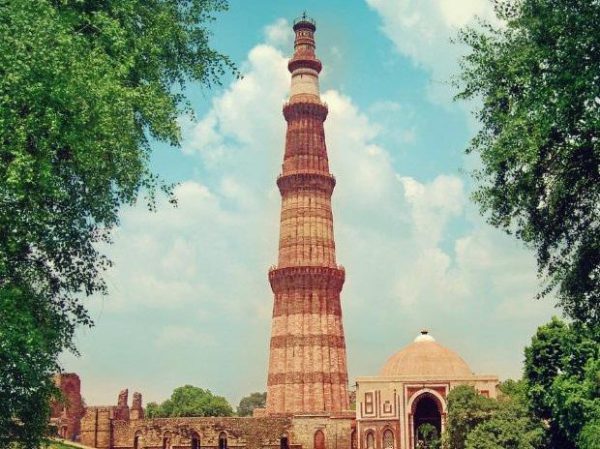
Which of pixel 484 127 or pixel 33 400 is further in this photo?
pixel 484 127

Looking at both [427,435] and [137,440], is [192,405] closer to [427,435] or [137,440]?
[137,440]

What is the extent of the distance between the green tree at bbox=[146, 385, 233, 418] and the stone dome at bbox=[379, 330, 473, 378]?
21.6m

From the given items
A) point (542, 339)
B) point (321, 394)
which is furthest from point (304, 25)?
point (542, 339)

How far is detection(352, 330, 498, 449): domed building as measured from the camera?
128ft

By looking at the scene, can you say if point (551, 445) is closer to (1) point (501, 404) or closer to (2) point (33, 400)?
(1) point (501, 404)

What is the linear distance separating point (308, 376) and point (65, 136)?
3282 cm

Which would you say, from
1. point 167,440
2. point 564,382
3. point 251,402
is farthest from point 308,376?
point 251,402

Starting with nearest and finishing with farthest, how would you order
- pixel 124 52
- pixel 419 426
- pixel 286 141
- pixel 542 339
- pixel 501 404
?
1. pixel 124 52
2. pixel 542 339
3. pixel 501 404
4. pixel 419 426
5. pixel 286 141

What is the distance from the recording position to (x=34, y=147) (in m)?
9.88

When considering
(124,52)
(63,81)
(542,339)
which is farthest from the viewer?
(542,339)

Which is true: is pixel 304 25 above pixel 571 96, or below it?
above

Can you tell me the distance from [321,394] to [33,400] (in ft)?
98.6

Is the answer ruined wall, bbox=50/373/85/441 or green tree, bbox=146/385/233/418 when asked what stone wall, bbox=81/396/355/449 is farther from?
green tree, bbox=146/385/233/418

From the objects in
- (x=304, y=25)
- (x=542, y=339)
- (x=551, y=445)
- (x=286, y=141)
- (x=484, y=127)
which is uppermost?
(x=304, y=25)
